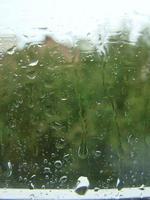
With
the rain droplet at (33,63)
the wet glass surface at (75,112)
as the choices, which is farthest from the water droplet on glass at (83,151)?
the rain droplet at (33,63)

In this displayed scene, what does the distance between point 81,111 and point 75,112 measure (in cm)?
4

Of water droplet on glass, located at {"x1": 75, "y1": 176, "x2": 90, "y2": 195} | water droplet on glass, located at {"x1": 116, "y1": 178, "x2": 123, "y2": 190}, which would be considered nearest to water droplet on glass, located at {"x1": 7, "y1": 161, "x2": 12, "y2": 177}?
water droplet on glass, located at {"x1": 75, "y1": 176, "x2": 90, "y2": 195}

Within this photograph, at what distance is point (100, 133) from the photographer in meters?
2.15

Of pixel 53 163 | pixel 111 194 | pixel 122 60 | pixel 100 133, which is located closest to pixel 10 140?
pixel 53 163

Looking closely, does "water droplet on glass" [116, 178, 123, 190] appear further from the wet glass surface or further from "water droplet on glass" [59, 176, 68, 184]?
"water droplet on glass" [59, 176, 68, 184]

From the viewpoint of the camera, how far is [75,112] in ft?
7.38

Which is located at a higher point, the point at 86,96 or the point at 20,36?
the point at 20,36

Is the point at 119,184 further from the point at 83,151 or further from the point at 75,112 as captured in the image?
the point at 75,112

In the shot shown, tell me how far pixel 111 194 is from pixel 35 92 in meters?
0.87

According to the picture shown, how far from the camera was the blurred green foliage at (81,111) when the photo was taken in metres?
2.02

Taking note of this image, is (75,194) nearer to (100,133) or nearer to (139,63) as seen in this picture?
(100,133)

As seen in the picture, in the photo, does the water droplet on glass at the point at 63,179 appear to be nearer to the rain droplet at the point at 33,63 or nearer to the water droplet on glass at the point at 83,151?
the water droplet on glass at the point at 83,151

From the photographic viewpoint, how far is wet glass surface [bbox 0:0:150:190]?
1.98 metres

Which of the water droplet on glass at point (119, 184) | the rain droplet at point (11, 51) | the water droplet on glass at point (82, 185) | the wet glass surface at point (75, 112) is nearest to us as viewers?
the water droplet on glass at point (82, 185)
